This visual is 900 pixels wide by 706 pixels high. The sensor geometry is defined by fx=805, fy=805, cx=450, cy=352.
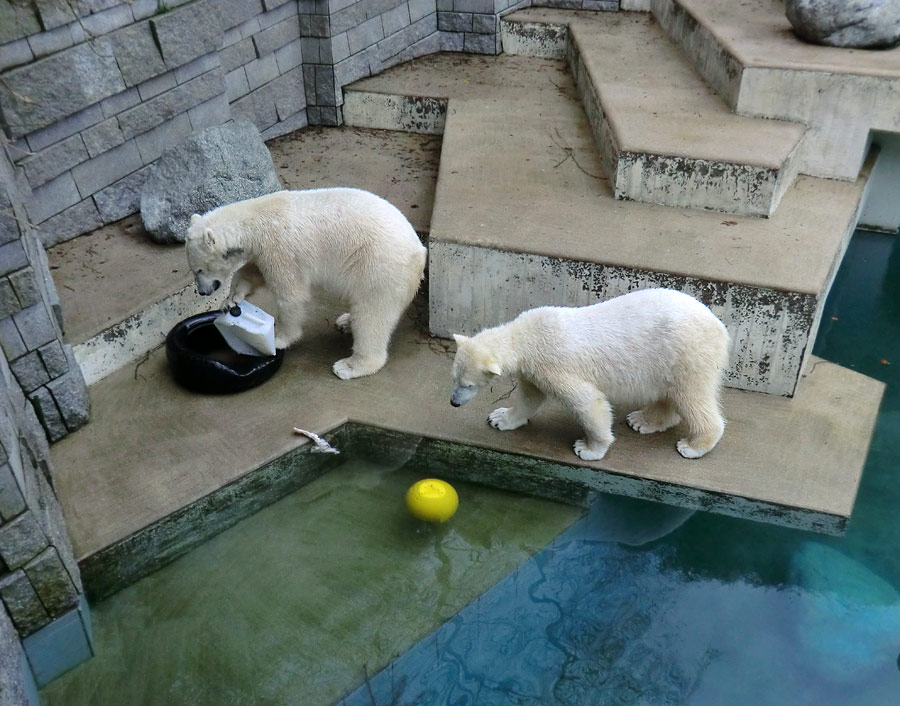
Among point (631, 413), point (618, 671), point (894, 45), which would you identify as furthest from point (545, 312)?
point (894, 45)

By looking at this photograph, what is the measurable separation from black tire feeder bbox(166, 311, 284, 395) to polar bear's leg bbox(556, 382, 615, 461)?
1.78 metres

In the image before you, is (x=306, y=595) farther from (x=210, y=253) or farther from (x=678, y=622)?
(x=210, y=253)

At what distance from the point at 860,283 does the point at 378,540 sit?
4465mm

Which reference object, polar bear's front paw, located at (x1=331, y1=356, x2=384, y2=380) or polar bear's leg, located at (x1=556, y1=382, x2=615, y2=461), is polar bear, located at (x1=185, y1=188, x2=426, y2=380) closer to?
polar bear's front paw, located at (x1=331, y1=356, x2=384, y2=380)

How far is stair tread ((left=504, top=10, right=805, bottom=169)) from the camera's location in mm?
5125

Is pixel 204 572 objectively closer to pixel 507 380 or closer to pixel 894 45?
pixel 507 380

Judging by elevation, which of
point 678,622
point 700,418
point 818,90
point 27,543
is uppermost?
point 818,90

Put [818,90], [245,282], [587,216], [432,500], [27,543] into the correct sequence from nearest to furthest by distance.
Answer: [27,543]
[432,500]
[245,282]
[587,216]
[818,90]

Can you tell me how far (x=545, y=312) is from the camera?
3.94 metres

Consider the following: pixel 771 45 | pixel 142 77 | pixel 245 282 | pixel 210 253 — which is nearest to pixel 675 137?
pixel 771 45

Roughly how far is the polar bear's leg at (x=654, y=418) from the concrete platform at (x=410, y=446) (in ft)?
0.16

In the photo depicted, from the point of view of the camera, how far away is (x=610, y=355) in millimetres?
3818

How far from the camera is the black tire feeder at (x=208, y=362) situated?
14.6ft

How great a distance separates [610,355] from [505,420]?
0.77m
